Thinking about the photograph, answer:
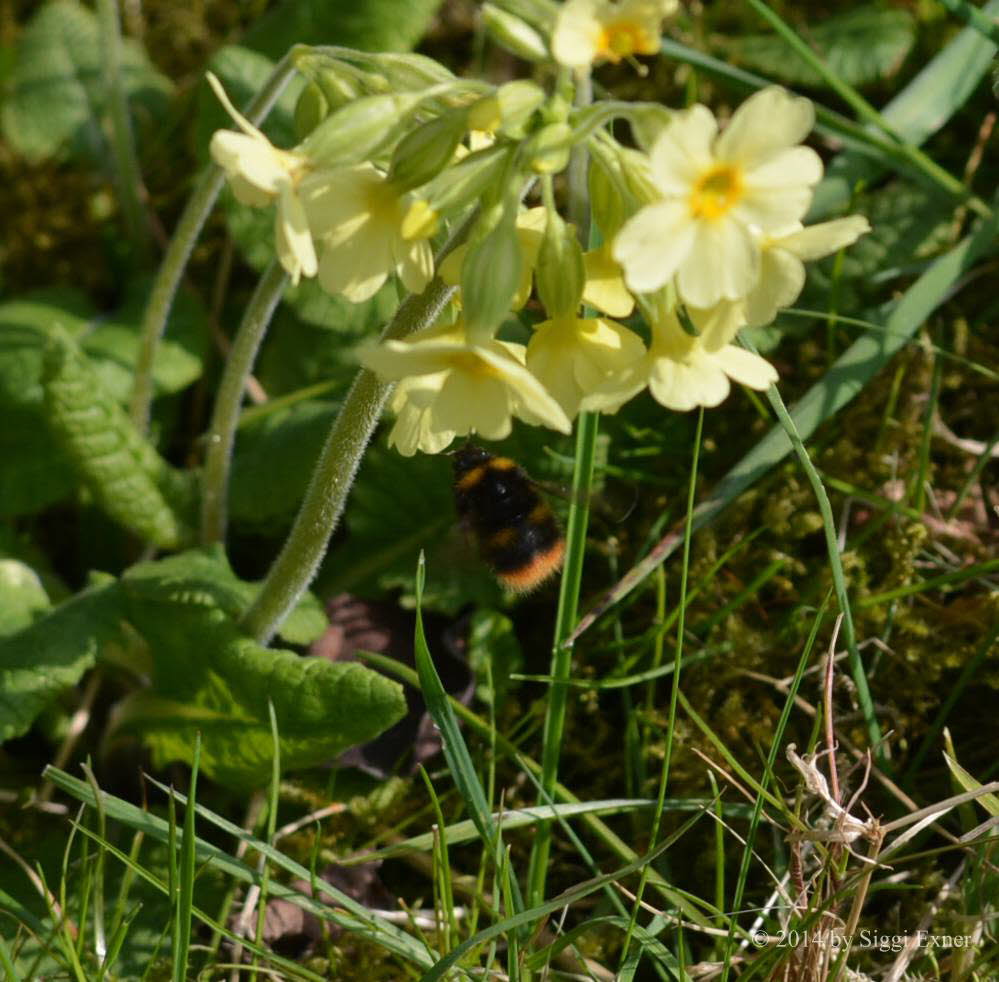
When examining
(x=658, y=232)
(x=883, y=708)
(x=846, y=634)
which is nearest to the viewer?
(x=658, y=232)

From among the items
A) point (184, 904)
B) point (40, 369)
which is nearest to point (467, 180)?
point (184, 904)

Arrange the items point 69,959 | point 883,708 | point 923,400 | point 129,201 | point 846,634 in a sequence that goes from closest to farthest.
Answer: point 69,959 < point 846,634 < point 883,708 < point 923,400 < point 129,201

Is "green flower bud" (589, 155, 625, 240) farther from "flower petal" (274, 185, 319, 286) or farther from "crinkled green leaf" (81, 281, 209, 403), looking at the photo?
"crinkled green leaf" (81, 281, 209, 403)

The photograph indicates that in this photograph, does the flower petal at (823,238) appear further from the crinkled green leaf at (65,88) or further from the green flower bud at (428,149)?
the crinkled green leaf at (65,88)

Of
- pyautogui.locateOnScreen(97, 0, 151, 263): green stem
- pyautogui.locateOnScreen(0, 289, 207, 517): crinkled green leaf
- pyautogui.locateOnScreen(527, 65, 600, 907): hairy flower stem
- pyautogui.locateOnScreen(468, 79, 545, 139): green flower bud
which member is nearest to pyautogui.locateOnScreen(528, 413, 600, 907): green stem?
pyautogui.locateOnScreen(527, 65, 600, 907): hairy flower stem

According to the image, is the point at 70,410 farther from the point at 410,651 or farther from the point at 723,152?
the point at 723,152

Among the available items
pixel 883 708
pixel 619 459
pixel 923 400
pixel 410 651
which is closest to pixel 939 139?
pixel 923 400

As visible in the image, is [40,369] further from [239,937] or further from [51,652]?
[239,937]
